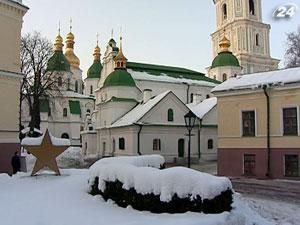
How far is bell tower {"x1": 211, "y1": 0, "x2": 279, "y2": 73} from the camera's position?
6919 cm

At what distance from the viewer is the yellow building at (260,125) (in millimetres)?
24062

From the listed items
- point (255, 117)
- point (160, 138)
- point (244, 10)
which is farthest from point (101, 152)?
point (244, 10)

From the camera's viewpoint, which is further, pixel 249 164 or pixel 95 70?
pixel 95 70

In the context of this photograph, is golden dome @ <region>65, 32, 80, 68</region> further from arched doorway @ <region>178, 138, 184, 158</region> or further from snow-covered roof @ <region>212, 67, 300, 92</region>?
snow-covered roof @ <region>212, 67, 300, 92</region>

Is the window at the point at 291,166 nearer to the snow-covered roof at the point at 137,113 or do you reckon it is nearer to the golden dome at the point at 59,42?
the snow-covered roof at the point at 137,113

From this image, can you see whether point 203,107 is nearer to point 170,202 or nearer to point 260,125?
point 260,125

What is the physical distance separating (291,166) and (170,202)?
1550cm

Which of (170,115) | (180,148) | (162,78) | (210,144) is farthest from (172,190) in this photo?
(162,78)

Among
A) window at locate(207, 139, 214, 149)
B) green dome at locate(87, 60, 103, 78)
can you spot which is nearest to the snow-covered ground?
window at locate(207, 139, 214, 149)

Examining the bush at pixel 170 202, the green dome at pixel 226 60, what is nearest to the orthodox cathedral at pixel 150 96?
the green dome at pixel 226 60

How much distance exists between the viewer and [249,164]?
2583 cm

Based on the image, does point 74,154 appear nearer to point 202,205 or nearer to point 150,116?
point 150,116

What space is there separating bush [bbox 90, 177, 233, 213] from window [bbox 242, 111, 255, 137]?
50.3 feet

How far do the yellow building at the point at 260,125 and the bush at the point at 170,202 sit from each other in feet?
47.9
